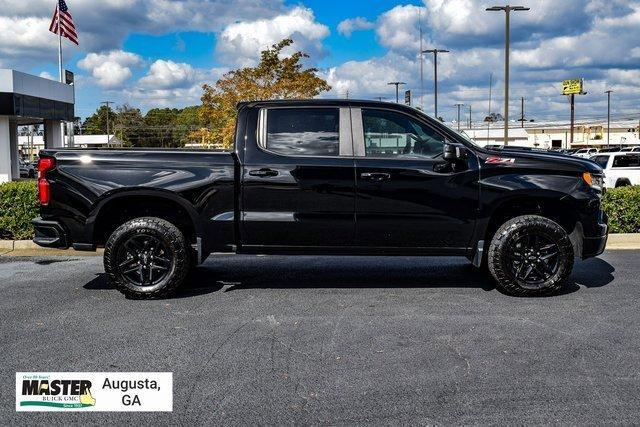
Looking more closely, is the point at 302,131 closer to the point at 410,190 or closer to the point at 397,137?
the point at 397,137

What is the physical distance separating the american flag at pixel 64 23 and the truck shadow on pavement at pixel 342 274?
26.0 m

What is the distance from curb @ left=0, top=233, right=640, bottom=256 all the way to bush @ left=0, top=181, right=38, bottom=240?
0.71 ft

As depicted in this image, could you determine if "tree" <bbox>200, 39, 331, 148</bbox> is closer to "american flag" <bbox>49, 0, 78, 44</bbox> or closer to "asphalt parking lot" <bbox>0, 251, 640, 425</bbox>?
"american flag" <bbox>49, 0, 78, 44</bbox>

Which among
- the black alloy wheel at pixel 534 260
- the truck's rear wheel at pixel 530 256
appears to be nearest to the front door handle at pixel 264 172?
the truck's rear wheel at pixel 530 256

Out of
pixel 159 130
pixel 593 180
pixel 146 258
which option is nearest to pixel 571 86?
pixel 159 130

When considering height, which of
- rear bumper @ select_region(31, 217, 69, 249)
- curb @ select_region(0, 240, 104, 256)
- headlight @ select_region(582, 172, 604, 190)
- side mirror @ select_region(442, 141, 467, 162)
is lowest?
curb @ select_region(0, 240, 104, 256)

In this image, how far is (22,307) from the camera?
624cm

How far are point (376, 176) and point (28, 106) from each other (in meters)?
24.7

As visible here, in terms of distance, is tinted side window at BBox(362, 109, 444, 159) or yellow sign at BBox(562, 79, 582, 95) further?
yellow sign at BBox(562, 79, 582, 95)

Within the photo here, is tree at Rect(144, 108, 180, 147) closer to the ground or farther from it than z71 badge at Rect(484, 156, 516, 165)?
farther from it

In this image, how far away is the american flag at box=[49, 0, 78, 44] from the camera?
3075 cm

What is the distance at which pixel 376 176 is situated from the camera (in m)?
6.36

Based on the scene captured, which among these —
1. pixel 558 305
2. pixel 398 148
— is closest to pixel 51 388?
pixel 398 148

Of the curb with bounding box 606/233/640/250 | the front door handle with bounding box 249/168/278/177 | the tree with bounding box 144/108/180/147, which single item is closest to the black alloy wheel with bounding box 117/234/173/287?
the front door handle with bounding box 249/168/278/177
